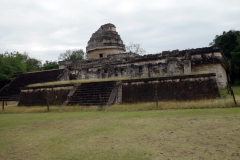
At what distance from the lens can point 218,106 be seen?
8.41 meters

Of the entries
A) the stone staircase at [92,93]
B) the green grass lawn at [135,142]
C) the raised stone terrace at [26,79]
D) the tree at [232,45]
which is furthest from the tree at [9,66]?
the tree at [232,45]

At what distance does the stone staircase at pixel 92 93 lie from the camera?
39.4 feet

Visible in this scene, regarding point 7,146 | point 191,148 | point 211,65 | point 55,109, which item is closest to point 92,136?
point 7,146

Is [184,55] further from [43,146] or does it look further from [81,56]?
[81,56]

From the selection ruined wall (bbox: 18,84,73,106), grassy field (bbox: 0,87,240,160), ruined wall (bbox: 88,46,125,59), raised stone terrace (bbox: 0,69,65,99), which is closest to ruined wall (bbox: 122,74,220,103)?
ruined wall (bbox: 18,84,73,106)

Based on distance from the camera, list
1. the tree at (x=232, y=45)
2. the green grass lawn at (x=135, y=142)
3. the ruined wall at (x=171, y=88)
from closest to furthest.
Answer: the green grass lawn at (x=135, y=142), the ruined wall at (x=171, y=88), the tree at (x=232, y=45)

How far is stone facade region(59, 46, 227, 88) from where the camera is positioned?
1531 centimetres

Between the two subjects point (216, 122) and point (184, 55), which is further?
point (184, 55)

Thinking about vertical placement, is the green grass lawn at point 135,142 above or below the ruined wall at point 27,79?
below

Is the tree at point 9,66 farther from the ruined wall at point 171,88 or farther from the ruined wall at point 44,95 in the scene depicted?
the ruined wall at point 171,88

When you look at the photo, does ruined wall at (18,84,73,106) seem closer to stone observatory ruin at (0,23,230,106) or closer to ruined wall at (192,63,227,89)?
stone observatory ruin at (0,23,230,106)

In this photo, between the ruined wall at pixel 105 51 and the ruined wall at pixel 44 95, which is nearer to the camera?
the ruined wall at pixel 44 95

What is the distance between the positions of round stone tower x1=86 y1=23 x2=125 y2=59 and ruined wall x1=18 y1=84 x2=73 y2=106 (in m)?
10.4

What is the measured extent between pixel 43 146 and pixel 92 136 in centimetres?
121
